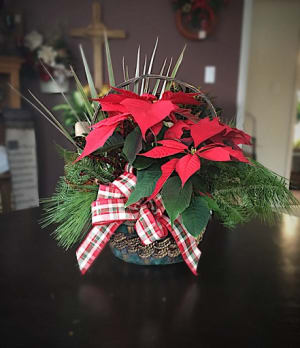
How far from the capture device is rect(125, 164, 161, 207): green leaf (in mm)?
487

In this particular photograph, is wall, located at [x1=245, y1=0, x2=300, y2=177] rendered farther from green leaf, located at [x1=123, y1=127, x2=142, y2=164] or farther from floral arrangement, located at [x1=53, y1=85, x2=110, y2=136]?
green leaf, located at [x1=123, y1=127, x2=142, y2=164]

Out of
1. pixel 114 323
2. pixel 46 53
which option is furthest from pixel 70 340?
pixel 46 53

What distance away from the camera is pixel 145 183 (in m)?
0.50

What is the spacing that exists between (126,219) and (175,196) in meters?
0.10

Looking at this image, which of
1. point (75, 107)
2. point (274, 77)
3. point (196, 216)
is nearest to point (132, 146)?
point (196, 216)

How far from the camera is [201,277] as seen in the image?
22.3 inches

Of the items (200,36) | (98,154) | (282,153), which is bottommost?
(282,153)

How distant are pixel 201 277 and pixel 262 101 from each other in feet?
10.7

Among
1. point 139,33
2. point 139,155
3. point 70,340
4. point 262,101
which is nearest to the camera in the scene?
point 70,340

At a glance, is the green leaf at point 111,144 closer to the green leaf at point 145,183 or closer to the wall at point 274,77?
the green leaf at point 145,183

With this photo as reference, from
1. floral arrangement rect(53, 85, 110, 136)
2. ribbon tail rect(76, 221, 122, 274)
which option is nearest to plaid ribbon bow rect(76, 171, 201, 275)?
ribbon tail rect(76, 221, 122, 274)

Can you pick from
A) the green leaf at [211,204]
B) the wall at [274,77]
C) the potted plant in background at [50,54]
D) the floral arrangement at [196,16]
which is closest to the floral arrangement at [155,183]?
the green leaf at [211,204]

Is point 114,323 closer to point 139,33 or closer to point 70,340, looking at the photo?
point 70,340

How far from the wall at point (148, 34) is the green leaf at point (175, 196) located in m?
2.07
